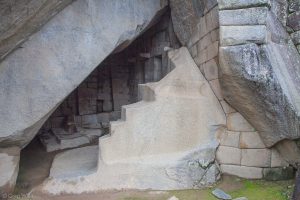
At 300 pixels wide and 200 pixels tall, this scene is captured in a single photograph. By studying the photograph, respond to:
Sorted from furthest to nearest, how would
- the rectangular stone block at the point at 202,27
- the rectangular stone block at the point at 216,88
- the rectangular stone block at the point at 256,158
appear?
the rectangular stone block at the point at 202,27
the rectangular stone block at the point at 216,88
the rectangular stone block at the point at 256,158

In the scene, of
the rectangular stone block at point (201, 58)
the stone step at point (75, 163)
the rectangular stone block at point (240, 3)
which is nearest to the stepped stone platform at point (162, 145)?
the stone step at point (75, 163)

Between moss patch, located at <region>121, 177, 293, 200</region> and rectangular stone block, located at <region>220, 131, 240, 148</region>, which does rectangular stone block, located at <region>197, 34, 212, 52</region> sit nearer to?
rectangular stone block, located at <region>220, 131, 240, 148</region>

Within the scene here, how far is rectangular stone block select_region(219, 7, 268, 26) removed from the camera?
4137 mm

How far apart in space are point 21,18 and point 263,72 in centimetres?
326

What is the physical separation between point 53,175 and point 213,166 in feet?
8.80

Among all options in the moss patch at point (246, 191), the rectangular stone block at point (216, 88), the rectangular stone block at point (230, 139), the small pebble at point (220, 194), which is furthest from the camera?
the rectangular stone block at point (216, 88)

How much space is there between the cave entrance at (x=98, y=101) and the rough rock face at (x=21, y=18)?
2384mm

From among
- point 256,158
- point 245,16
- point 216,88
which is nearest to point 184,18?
point 216,88

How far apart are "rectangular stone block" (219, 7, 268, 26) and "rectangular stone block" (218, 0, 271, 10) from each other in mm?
55

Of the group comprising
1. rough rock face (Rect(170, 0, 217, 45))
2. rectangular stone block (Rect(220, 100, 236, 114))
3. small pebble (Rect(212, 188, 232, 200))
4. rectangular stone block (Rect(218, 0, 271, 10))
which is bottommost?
small pebble (Rect(212, 188, 232, 200))

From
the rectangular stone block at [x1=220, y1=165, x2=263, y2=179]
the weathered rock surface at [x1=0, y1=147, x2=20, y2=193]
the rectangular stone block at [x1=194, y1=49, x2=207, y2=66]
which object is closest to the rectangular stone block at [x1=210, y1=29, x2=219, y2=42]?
the rectangular stone block at [x1=194, y1=49, x2=207, y2=66]

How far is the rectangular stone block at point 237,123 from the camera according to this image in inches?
189

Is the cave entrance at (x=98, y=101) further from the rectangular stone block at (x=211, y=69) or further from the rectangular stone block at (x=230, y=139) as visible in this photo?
the rectangular stone block at (x=230, y=139)

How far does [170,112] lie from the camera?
16.3ft
